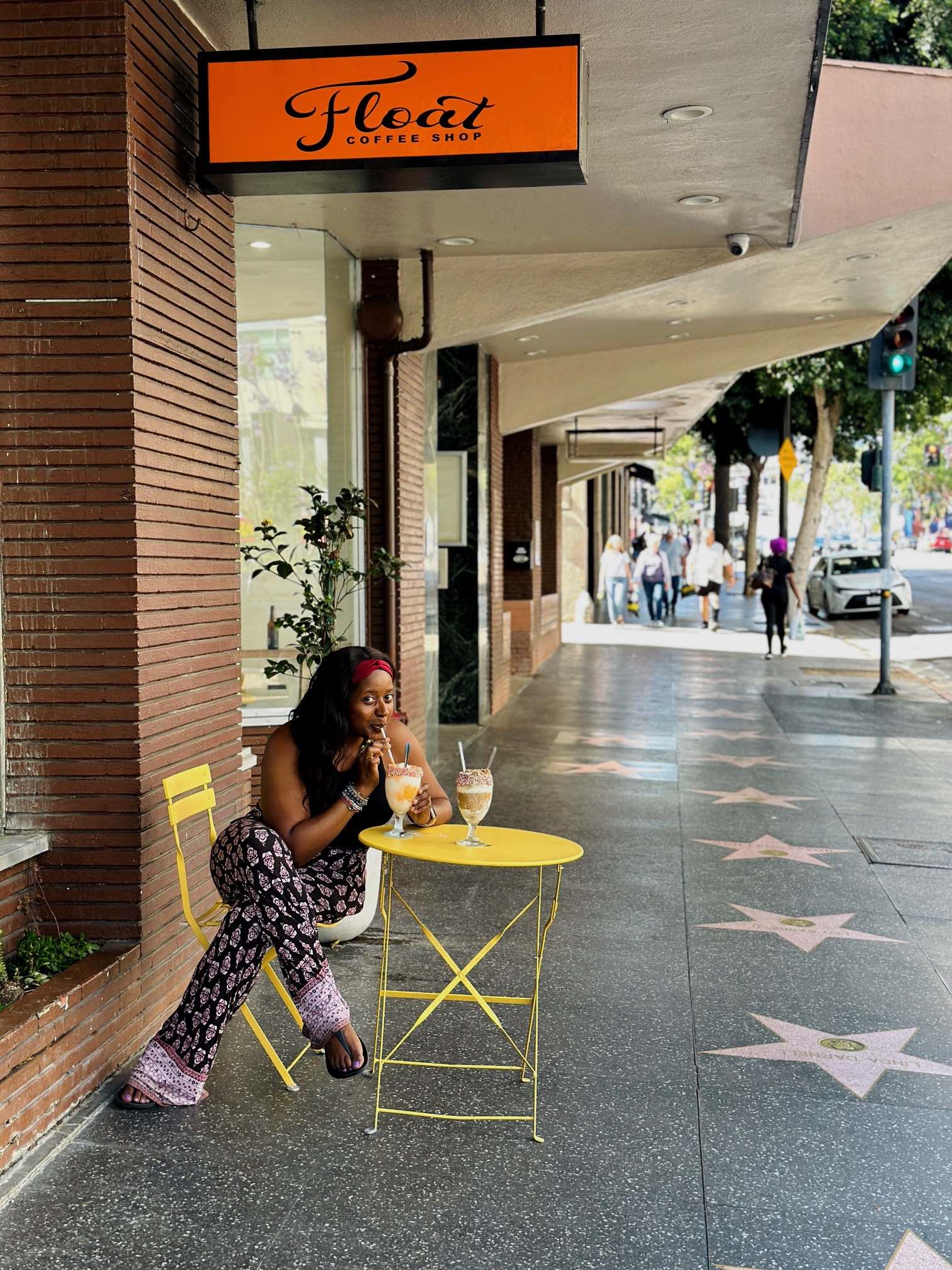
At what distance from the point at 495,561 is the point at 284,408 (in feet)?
18.7

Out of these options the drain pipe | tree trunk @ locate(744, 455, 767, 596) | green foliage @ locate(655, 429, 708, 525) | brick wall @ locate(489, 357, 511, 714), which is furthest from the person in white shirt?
green foliage @ locate(655, 429, 708, 525)

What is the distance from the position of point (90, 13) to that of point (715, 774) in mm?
7259

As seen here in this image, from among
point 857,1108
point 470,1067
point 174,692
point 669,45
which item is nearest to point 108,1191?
point 470,1067

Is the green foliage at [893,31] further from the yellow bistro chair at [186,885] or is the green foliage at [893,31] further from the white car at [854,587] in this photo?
the yellow bistro chair at [186,885]

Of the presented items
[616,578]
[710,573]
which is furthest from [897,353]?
[616,578]

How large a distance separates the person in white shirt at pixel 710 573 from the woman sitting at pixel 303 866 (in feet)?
61.6

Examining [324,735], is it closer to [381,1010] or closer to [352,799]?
[352,799]

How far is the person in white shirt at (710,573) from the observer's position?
23.6 metres

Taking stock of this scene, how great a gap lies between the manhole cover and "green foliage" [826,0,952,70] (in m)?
15.9

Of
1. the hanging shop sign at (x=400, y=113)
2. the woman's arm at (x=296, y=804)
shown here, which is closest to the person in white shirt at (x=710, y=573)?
the hanging shop sign at (x=400, y=113)

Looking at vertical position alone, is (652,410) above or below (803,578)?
above

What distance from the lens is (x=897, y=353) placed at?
14.6 meters

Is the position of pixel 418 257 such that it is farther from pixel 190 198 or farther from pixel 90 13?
pixel 90 13

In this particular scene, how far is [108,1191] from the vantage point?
3.50 metres
